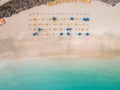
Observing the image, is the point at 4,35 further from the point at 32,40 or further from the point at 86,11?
the point at 86,11

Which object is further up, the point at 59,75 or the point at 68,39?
the point at 68,39

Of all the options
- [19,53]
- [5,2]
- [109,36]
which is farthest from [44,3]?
[109,36]

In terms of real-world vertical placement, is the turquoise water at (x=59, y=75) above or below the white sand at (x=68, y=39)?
below

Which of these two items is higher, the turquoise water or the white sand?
the white sand
